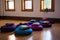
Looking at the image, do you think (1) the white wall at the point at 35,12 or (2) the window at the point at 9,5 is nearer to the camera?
(1) the white wall at the point at 35,12

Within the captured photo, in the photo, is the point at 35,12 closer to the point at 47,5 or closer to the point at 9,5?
the point at 47,5

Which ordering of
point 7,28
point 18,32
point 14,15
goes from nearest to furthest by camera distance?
point 18,32, point 7,28, point 14,15

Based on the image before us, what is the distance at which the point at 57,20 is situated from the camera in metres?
6.75

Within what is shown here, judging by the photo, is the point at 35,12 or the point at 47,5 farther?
the point at 35,12

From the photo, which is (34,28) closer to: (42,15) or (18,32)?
(18,32)

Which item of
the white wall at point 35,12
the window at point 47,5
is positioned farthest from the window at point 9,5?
the window at point 47,5

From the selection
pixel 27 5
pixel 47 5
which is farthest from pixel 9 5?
pixel 47 5

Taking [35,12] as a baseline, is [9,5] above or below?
above

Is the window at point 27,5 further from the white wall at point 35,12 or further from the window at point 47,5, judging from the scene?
the window at point 47,5

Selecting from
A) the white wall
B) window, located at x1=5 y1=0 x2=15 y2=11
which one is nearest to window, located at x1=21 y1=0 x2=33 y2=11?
the white wall

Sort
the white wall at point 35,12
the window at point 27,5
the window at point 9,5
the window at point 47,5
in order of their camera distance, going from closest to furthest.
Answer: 1. the white wall at point 35,12
2. the window at point 47,5
3. the window at point 27,5
4. the window at point 9,5

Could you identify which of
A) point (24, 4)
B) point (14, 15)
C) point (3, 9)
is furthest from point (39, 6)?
point (3, 9)

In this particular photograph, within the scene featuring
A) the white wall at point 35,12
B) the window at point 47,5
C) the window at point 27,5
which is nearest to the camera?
the white wall at point 35,12

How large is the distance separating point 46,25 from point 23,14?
2.59 metres
